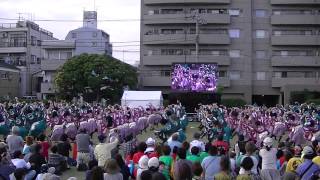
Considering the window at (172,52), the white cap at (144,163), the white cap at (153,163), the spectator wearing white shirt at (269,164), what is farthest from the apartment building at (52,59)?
the white cap at (153,163)

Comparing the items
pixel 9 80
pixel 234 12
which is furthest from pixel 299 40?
pixel 9 80

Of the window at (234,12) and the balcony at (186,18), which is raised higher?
the window at (234,12)

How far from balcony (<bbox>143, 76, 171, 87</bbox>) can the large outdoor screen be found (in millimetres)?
12627

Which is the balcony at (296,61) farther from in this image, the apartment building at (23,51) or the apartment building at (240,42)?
the apartment building at (23,51)

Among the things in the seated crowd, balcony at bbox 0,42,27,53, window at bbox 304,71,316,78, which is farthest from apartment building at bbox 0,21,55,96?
the seated crowd

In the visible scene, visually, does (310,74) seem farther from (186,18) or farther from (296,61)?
(186,18)

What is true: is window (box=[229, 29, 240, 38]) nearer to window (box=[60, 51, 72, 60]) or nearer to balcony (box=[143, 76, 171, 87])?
balcony (box=[143, 76, 171, 87])

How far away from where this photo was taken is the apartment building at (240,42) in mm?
53156

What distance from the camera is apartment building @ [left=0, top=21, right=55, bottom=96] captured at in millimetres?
59750

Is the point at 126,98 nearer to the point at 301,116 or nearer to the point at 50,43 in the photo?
the point at 301,116

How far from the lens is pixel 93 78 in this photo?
1842 inches

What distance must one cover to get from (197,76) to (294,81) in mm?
15904

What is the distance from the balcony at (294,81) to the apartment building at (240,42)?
0.09 metres

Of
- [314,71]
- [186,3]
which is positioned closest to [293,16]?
[314,71]
